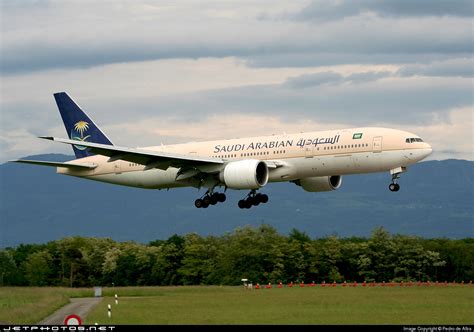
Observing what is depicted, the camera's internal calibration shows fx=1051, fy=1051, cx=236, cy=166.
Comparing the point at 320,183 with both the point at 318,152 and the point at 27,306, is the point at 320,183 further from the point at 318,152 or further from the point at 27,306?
the point at 27,306

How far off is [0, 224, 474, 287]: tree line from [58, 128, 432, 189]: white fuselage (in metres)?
49.0

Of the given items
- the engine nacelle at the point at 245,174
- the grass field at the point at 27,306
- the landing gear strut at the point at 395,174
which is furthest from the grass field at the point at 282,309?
the engine nacelle at the point at 245,174

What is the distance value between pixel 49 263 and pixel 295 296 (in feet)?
236

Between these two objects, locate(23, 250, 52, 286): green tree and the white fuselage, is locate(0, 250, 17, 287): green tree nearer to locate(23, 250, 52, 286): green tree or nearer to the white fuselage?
locate(23, 250, 52, 286): green tree

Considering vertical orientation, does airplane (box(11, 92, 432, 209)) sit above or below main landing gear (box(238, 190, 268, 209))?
above

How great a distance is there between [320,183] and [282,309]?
71.6 feet

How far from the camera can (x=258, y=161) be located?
→ 71.6 meters

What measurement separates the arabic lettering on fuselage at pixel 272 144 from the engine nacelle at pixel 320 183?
5394mm

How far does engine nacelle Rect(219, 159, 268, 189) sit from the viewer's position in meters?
70.6

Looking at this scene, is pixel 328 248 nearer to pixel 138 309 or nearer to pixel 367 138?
pixel 367 138

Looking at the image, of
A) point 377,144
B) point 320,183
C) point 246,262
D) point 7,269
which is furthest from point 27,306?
point 7,269

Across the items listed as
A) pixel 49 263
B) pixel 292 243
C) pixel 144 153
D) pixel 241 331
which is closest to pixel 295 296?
pixel 144 153

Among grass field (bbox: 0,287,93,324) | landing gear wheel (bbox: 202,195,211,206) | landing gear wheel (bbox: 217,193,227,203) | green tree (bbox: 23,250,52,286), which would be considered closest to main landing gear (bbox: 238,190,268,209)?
landing gear wheel (bbox: 217,193,227,203)

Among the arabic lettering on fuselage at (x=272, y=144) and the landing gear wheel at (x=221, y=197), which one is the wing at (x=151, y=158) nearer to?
the arabic lettering on fuselage at (x=272, y=144)
